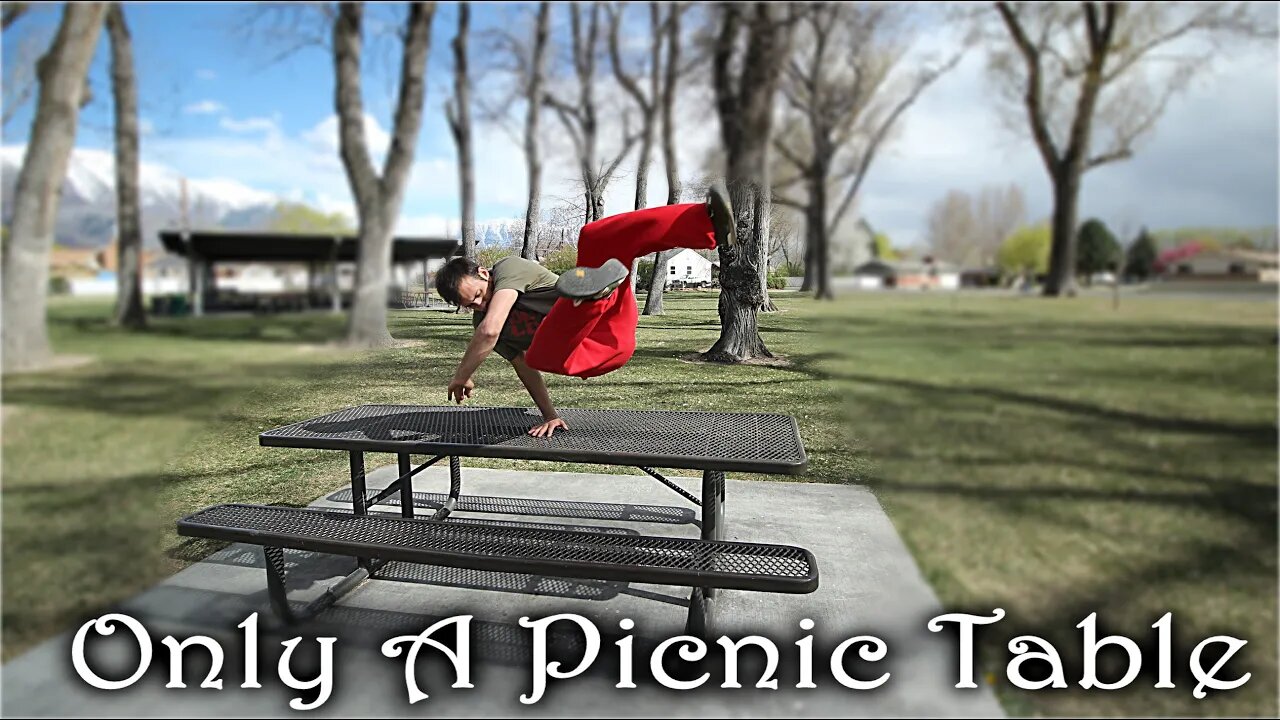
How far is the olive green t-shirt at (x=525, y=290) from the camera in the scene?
2.30 meters

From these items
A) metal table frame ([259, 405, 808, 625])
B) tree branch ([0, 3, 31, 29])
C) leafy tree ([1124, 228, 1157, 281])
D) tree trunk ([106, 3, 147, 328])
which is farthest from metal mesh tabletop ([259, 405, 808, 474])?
tree branch ([0, 3, 31, 29])

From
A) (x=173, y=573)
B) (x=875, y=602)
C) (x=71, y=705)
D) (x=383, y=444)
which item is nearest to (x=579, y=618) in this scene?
(x=383, y=444)

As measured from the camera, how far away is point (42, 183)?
2016 mm

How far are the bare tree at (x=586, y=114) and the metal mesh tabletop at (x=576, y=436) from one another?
791 millimetres

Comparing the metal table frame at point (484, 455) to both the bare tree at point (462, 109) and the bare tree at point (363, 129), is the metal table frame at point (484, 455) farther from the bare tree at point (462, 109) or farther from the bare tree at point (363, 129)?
the bare tree at point (462, 109)

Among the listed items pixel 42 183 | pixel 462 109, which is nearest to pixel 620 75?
pixel 462 109

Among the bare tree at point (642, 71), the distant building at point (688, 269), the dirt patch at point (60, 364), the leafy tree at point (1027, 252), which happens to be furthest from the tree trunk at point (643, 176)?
the dirt patch at point (60, 364)

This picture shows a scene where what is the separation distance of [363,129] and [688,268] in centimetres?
106

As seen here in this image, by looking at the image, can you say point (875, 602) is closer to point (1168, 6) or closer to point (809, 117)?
point (809, 117)

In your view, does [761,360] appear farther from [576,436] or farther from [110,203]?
[110,203]

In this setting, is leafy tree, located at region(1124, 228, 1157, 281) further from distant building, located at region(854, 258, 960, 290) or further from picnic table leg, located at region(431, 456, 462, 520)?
picnic table leg, located at region(431, 456, 462, 520)

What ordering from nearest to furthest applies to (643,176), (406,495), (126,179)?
(126,179) < (643,176) < (406,495)

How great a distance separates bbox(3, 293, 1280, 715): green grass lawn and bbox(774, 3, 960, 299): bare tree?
381mm

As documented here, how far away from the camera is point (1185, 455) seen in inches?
118
